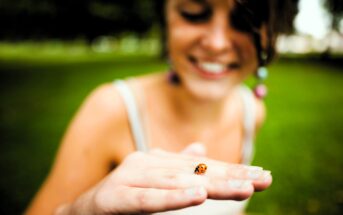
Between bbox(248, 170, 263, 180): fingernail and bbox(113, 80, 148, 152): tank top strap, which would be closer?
bbox(248, 170, 263, 180): fingernail

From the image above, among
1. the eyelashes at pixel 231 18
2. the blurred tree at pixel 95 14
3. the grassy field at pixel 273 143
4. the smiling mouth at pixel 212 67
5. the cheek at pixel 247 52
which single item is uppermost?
the blurred tree at pixel 95 14

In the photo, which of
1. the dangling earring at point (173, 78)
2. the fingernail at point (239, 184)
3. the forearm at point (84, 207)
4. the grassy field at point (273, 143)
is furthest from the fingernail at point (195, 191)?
the grassy field at point (273, 143)

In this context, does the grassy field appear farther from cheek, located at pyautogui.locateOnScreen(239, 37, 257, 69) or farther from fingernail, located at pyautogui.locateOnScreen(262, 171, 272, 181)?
fingernail, located at pyautogui.locateOnScreen(262, 171, 272, 181)

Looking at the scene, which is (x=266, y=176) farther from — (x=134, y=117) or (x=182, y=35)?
(x=134, y=117)

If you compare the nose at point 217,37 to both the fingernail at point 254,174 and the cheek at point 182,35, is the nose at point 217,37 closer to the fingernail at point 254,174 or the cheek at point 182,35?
the cheek at point 182,35

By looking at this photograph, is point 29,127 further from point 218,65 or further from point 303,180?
point 218,65

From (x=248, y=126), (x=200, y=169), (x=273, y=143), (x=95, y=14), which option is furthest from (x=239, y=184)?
(x=95, y=14)

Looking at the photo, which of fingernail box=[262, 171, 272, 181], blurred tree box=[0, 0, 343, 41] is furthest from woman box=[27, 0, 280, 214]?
blurred tree box=[0, 0, 343, 41]
